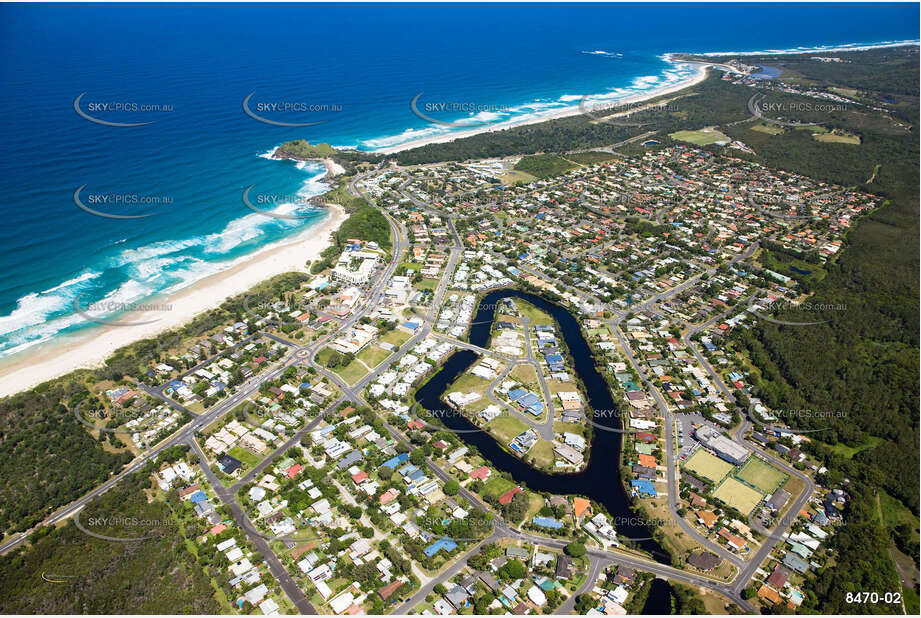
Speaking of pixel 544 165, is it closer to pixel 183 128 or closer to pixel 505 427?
pixel 505 427

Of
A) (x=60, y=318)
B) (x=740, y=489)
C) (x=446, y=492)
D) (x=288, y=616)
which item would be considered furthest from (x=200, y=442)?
(x=740, y=489)

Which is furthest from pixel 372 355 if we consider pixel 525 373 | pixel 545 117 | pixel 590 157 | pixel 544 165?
pixel 545 117

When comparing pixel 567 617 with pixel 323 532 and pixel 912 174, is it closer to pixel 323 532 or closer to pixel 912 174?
pixel 323 532

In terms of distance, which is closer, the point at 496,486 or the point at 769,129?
the point at 496,486

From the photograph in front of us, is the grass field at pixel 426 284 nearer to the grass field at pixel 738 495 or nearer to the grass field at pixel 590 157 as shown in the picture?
the grass field at pixel 738 495

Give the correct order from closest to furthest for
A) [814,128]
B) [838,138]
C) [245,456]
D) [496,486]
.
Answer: [496,486] < [245,456] < [838,138] < [814,128]

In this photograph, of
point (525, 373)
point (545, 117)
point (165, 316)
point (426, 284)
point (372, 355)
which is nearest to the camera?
point (525, 373)

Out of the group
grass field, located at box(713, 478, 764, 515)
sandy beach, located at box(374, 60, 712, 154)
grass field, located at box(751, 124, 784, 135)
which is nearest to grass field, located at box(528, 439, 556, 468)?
grass field, located at box(713, 478, 764, 515)
